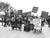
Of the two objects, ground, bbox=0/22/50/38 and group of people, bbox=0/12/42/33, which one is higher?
group of people, bbox=0/12/42/33

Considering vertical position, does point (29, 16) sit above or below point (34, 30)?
above

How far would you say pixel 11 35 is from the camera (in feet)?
3.42

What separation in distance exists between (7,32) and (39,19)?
369 mm

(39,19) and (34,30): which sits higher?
(39,19)

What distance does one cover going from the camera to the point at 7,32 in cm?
109

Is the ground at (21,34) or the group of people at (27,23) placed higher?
the group of people at (27,23)

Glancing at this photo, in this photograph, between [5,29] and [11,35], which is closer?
[11,35]

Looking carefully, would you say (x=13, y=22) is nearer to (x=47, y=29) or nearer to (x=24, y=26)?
(x=24, y=26)

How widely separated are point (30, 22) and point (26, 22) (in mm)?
41

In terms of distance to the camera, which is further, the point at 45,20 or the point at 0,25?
the point at 0,25

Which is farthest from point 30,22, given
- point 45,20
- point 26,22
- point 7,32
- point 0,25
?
point 0,25

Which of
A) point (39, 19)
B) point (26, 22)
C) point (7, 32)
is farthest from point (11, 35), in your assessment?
point (39, 19)

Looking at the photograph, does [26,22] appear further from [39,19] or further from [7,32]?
[7,32]

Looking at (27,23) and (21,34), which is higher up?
(27,23)
